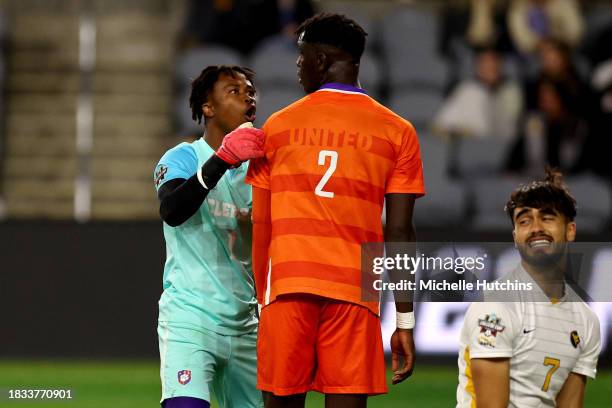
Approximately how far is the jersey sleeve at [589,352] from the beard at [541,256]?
25cm

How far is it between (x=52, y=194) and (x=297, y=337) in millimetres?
8605

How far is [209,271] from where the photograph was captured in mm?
4934

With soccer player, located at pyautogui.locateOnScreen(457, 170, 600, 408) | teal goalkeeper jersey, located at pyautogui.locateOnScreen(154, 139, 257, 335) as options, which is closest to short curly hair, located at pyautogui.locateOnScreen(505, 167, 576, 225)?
soccer player, located at pyautogui.locateOnScreen(457, 170, 600, 408)

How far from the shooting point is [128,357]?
10.0 m

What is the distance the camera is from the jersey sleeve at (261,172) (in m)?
4.33

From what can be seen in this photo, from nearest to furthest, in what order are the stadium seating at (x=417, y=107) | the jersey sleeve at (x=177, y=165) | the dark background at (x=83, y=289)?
the jersey sleeve at (x=177, y=165) → the dark background at (x=83, y=289) → the stadium seating at (x=417, y=107)

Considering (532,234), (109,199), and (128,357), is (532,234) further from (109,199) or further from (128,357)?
(109,199)

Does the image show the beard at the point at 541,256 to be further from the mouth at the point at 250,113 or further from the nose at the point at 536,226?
the mouth at the point at 250,113

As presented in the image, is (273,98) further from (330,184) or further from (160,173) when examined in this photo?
(330,184)

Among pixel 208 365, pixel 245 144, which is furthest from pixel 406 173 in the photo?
pixel 208 365

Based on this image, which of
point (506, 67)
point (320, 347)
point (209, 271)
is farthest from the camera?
point (506, 67)

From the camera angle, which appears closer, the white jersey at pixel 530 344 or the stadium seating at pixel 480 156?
the white jersey at pixel 530 344

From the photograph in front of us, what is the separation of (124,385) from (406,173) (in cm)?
534

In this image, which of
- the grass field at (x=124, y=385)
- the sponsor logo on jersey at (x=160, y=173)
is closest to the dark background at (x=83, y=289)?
the grass field at (x=124, y=385)
